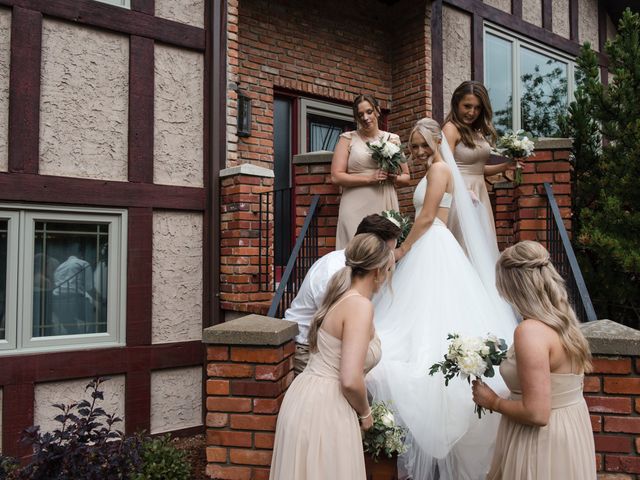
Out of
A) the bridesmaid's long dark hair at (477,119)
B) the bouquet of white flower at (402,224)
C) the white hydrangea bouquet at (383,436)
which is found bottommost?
the white hydrangea bouquet at (383,436)

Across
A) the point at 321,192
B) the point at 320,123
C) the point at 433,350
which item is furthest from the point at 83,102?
the point at 433,350

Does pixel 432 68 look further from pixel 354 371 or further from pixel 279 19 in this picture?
pixel 354 371

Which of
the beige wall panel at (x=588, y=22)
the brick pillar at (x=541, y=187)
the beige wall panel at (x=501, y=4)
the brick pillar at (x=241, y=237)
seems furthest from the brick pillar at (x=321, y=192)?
the beige wall panel at (x=588, y=22)

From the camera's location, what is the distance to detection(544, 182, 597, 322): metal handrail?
3879mm

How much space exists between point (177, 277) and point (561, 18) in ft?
24.7

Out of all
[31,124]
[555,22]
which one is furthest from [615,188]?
[555,22]

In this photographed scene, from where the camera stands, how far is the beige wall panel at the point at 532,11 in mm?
8602

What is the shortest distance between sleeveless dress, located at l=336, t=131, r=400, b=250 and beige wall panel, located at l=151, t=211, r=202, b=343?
1.74 metres

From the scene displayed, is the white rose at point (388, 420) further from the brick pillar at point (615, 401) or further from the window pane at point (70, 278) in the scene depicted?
the window pane at point (70, 278)

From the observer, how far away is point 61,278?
16.5 feet

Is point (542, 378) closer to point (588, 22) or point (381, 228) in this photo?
point (381, 228)

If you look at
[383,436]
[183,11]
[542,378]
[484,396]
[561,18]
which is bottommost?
[383,436]

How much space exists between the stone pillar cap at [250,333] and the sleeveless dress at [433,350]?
53 centimetres

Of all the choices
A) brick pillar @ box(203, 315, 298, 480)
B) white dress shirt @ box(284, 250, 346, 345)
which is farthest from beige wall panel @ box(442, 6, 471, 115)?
brick pillar @ box(203, 315, 298, 480)
